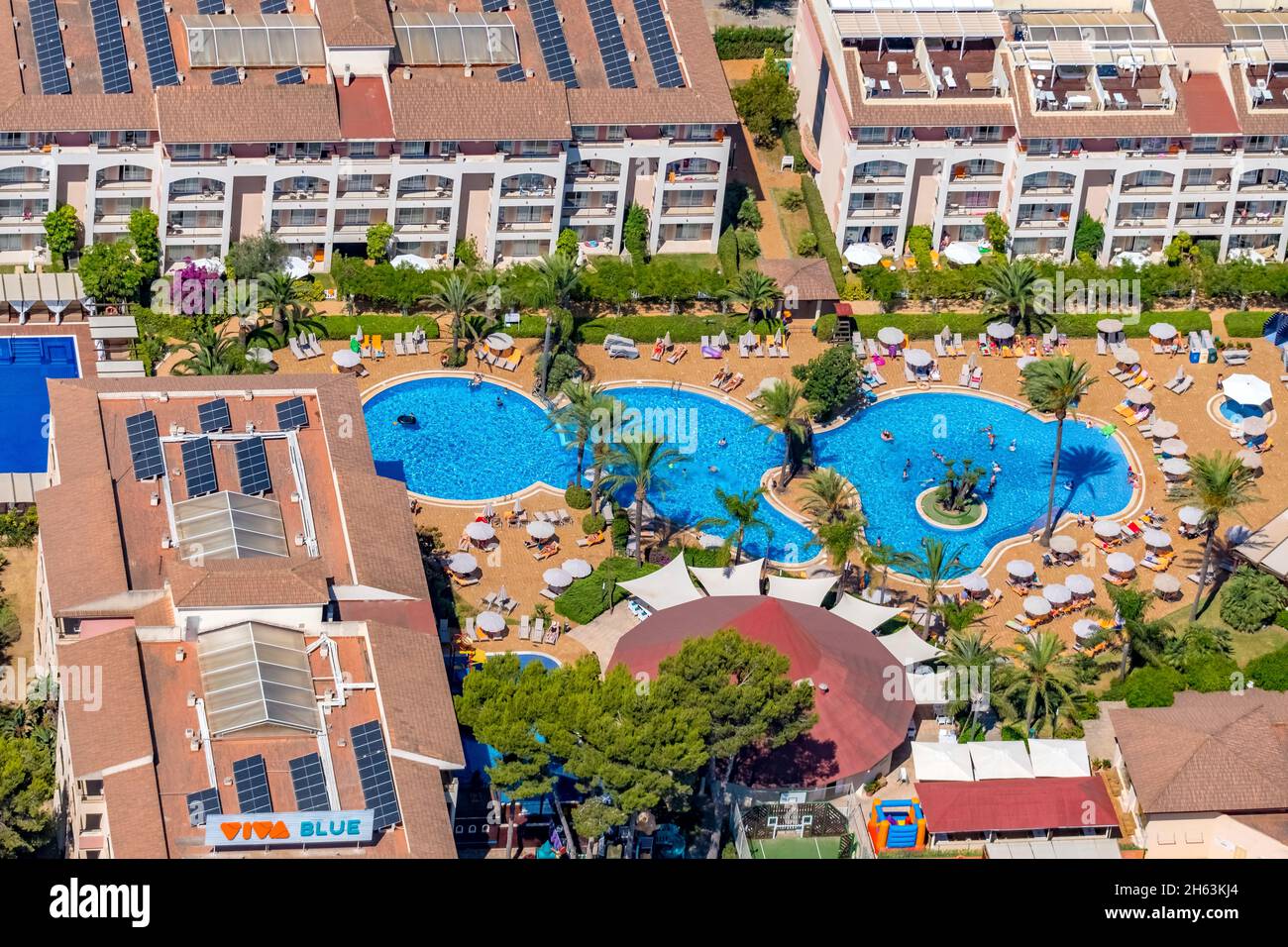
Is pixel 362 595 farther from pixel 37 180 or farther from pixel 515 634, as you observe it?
pixel 37 180

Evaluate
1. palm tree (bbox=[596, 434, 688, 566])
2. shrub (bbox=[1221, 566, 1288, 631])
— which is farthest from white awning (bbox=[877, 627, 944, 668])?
shrub (bbox=[1221, 566, 1288, 631])

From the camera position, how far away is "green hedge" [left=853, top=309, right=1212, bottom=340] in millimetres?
101938

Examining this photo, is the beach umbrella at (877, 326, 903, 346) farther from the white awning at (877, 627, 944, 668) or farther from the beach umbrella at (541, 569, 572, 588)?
the beach umbrella at (541, 569, 572, 588)

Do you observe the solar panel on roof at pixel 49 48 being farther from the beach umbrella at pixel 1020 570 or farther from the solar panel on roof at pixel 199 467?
the beach umbrella at pixel 1020 570

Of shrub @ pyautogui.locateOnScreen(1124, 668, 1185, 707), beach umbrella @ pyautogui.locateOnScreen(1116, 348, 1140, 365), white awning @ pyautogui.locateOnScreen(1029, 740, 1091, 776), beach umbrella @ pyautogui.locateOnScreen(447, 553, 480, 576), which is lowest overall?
white awning @ pyautogui.locateOnScreen(1029, 740, 1091, 776)

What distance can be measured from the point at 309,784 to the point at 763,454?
37.1 m

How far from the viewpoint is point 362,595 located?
72562 mm

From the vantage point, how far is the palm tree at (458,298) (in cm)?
9656

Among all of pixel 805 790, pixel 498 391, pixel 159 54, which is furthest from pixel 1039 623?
pixel 159 54

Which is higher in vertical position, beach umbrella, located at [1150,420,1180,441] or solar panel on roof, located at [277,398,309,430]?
solar panel on roof, located at [277,398,309,430]

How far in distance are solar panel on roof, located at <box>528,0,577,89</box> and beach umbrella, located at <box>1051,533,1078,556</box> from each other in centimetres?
3555

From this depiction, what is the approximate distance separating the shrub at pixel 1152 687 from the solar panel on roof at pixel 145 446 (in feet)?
133

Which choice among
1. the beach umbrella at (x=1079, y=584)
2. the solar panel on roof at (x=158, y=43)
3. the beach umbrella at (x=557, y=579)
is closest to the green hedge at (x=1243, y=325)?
the beach umbrella at (x=1079, y=584)

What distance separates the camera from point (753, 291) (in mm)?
99062
